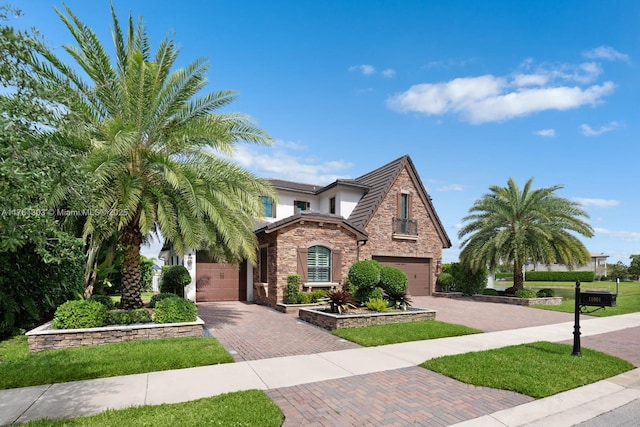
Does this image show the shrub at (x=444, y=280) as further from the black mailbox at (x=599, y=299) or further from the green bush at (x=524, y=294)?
the black mailbox at (x=599, y=299)

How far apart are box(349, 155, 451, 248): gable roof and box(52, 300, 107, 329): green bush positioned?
14088 millimetres

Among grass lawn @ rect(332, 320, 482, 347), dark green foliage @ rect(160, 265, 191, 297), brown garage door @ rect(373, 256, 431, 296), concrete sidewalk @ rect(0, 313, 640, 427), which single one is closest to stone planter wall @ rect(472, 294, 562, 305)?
brown garage door @ rect(373, 256, 431, 296)

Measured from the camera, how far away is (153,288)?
26797mm

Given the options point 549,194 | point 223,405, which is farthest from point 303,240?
point 549,194

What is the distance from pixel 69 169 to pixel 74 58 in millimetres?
7957

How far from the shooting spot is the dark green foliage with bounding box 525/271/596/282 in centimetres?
4750

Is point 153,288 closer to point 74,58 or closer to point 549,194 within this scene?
point 74,58

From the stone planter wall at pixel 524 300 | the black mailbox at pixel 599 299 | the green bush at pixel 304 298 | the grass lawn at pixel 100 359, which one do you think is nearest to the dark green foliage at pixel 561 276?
the stone planter wall at pixel 524 300

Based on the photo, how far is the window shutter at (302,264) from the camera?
54.6ft

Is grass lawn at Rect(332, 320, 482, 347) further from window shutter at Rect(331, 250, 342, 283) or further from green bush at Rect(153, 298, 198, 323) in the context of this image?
window shutter at Rect(331, 250, 342, 283)

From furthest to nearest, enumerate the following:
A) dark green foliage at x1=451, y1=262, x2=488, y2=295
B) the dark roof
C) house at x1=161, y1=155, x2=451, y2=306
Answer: dark green foliage at x1=451, y1=262, x2=488, y2=295 → house at x1=161, y1=155, x2=451, y2=306 → the dark roof

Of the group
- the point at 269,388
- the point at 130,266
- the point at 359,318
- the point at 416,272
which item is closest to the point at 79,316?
the point at 130,266

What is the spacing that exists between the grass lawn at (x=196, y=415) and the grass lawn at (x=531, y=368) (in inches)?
144

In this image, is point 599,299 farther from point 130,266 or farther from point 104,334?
point 130,266
